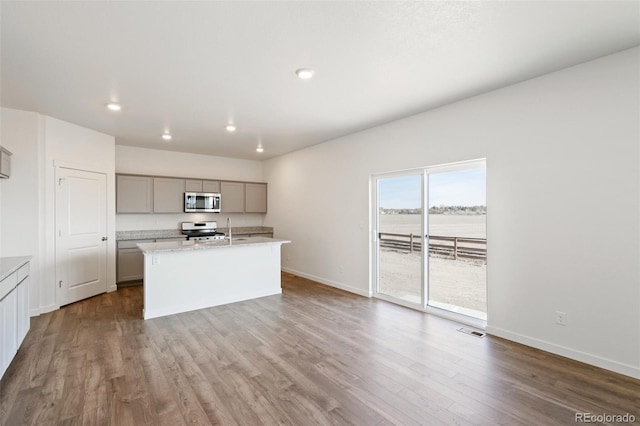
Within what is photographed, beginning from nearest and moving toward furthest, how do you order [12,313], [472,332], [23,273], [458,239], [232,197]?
[12,313]
[23,273]
[472,332]
[458,239]
[232,197]

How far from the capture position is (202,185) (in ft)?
22.1

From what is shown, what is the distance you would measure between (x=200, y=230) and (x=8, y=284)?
167 inches

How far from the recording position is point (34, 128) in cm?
407

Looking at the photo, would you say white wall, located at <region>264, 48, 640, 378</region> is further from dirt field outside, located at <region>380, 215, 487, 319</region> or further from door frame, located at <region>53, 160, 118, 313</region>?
door frame, located at <region>53, 160, 118, 313</region>

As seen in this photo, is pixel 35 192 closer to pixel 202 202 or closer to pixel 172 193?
pixel 172 193

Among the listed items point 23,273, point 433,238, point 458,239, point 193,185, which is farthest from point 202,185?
point 458,239

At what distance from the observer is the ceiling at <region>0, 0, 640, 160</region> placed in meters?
2.06

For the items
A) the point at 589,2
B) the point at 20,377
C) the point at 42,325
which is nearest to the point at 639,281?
the point at 589,2

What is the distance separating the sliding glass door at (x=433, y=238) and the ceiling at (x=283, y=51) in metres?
1.06

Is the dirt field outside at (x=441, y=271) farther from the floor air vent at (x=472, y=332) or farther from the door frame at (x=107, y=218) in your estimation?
the door frame at (x=107, y=218)

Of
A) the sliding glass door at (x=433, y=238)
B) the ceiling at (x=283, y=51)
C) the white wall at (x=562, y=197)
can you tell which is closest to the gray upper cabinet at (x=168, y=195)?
the ceiling at (x=283, y=51)

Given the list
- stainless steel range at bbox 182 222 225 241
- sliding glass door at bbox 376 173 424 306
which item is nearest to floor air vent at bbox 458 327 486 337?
sliding glass door at bbox 376 173 424 306

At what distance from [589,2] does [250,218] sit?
701 centimetres

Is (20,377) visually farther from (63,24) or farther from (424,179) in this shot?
(424,179)
